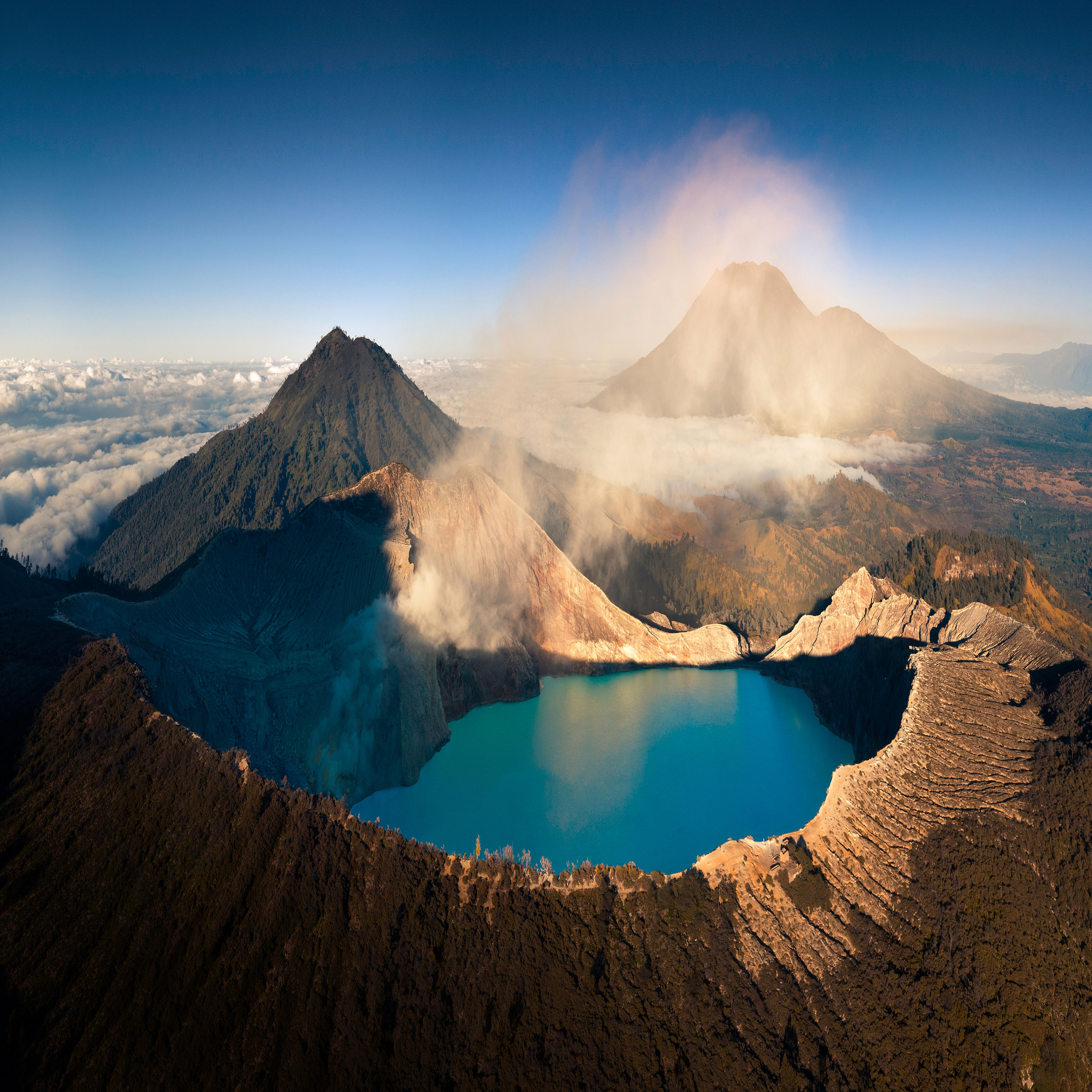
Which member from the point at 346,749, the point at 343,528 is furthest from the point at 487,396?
the point at 346,749

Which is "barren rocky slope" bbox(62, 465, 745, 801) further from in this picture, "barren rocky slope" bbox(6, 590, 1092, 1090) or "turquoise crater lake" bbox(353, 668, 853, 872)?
"barren rocky slope" bbox(6, 590, 1092, 1090)

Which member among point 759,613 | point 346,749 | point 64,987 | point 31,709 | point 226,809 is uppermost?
point 31,709

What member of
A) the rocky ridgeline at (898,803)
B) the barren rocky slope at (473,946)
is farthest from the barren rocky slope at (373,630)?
the rocky ridgeline at (898,803)

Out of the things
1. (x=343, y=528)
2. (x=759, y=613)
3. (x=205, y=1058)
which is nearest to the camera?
(x=205, y=1058)

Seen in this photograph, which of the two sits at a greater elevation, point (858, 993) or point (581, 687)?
point (858, 993)

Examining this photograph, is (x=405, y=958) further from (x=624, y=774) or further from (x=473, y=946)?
(x=624, y=774)

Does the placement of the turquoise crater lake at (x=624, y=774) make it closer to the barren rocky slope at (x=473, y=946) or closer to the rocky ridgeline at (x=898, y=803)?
the rocky ridgeline at (x=898, y=803)

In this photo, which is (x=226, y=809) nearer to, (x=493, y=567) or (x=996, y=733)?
(x=493, y=567)
